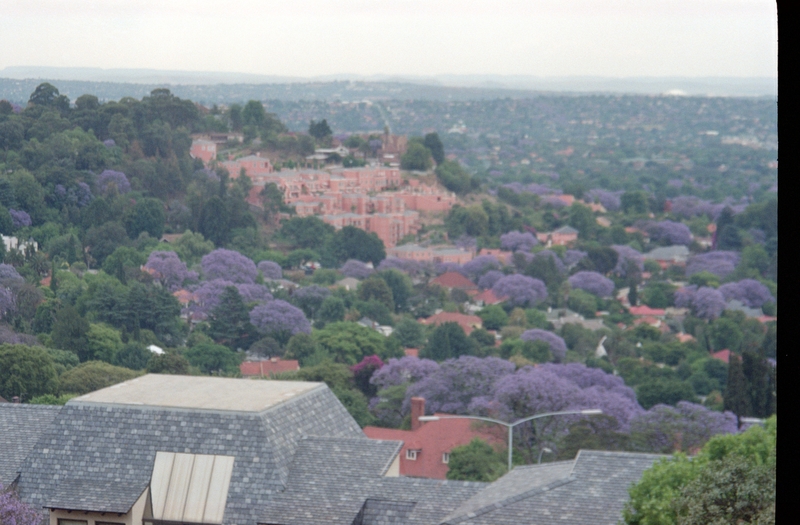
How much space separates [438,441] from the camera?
34844 mm

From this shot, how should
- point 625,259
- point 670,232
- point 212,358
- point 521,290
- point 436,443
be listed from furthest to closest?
1. point 670,232
2. point 625,259
3. point 521,290
4. point 212,358
5. point 436,443

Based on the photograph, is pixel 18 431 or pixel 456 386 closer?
pixel 18 431

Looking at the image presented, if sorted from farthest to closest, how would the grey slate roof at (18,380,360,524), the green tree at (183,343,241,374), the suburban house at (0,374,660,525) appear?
the green tree at (183,343,241,374) < the grey slate roof at (18,380,360,524) < the suburban house at (0,374,660,525)

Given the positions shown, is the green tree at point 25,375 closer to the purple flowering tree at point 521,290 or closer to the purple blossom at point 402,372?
the purple blossom at point 402,372

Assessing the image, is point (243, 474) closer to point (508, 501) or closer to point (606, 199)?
point (508, 501)

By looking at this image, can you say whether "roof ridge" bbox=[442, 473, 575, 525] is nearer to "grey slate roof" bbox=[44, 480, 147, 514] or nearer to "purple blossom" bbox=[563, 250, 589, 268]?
"grey slate roof" bbox=[44, 480, 147, 514]

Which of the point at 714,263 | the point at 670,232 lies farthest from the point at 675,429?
the point at 670,232

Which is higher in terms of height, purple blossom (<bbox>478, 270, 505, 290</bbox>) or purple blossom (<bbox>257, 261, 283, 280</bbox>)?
purple blossom (<bbox>257, 261, 283, 280</bbox>)

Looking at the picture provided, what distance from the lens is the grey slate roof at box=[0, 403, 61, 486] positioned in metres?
19.8

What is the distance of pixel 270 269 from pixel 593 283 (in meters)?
26.7

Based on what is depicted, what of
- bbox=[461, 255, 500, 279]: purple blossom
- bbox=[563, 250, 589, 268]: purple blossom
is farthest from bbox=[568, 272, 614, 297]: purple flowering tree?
bbox=[461, 255, 500, 279]: purple blossom

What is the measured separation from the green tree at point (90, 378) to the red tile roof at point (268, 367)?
374 inches

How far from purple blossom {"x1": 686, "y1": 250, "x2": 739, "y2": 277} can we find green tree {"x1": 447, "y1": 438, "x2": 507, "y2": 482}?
64026 mm
